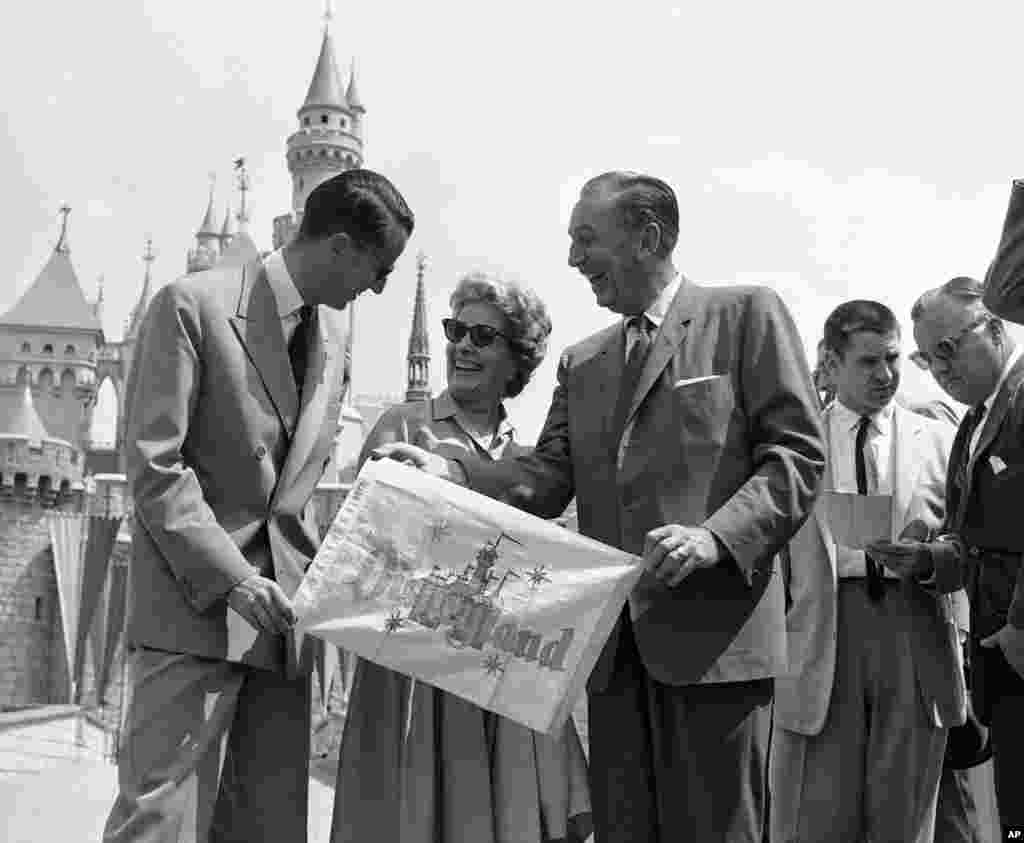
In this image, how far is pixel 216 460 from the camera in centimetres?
321

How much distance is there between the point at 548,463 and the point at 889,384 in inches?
61.7

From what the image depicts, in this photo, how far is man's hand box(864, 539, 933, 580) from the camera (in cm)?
A: 364

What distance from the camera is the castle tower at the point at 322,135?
68.9 metres

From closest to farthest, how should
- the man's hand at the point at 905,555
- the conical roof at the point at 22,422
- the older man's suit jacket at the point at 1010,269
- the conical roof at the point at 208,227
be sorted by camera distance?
the older man's suit jacket at the point at 1010,269 < the man's hand at the point at 905,555 < the conical roof at the point at 22,422 < the conical roof at the point at 208,227

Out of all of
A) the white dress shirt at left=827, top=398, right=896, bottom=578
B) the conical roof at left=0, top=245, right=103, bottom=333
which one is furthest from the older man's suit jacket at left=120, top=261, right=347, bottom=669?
the conical roof at left=0, top=245, right=103, bottom=333

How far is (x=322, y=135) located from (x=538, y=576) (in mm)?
68925

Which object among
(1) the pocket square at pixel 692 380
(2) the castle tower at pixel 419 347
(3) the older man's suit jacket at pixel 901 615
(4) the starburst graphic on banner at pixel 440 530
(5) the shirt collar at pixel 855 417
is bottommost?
(3) the older man's suit jacket at pixel 901 615

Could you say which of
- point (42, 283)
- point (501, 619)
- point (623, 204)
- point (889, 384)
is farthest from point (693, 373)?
point (42, 283)

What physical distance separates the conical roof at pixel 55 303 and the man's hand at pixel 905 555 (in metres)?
67.6

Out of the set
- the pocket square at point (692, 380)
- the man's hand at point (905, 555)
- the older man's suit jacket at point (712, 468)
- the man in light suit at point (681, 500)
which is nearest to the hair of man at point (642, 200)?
the man in light suit at point (681, 500)

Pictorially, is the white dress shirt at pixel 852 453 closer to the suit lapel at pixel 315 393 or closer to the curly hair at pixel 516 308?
the curly hair at pixel 516 308

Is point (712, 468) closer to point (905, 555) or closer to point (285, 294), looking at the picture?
point (905, 555)

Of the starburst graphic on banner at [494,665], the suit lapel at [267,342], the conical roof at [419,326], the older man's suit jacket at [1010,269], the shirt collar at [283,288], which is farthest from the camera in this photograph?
the conical roof at [419,326]

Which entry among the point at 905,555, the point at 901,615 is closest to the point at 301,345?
the point at 905,555
